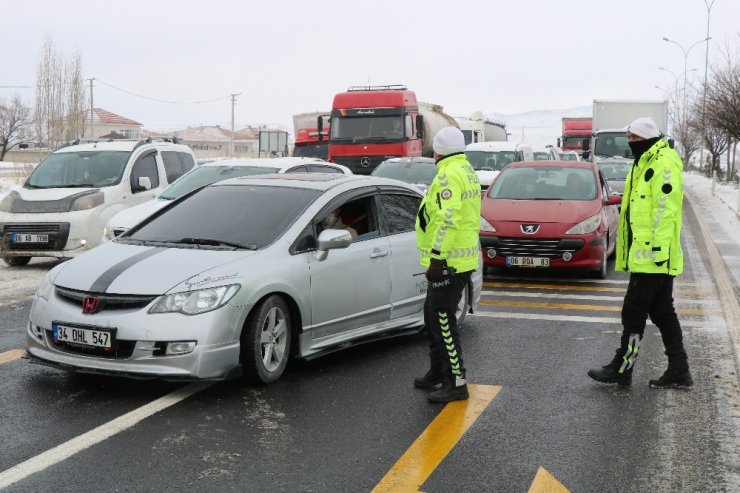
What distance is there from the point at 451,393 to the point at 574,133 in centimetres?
4194

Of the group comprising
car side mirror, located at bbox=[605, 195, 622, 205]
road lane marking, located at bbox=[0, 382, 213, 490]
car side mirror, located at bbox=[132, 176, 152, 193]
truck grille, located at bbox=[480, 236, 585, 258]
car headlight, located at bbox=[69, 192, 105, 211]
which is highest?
car side mirror, located at bbox=[132, 176, 152, 193]

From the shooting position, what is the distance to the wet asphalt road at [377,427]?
4629 millimetres

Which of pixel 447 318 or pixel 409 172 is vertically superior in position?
pixel 409 172

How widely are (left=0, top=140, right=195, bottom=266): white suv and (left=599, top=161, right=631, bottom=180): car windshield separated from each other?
1367cm

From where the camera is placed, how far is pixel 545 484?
458 centimetres

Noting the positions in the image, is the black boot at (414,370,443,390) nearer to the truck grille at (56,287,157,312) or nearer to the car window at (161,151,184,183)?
the truck grille at (56,287,157,312)

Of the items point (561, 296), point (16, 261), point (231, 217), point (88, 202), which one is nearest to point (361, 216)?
point (231, 217)

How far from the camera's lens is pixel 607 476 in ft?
15.4

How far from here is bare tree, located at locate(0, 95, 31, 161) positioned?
70688mm

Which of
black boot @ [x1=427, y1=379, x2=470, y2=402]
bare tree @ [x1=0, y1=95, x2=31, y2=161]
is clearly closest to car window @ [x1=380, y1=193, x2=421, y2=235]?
black boot @ [x1=427, y1=379, x2=470, y2=402]

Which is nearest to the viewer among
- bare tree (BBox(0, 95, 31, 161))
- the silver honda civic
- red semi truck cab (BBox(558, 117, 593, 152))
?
the silver honda civic

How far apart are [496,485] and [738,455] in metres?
1.45

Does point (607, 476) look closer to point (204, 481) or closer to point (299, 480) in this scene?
point (299, 480)

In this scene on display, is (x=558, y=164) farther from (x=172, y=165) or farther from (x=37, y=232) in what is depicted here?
(x=37, y=232)
